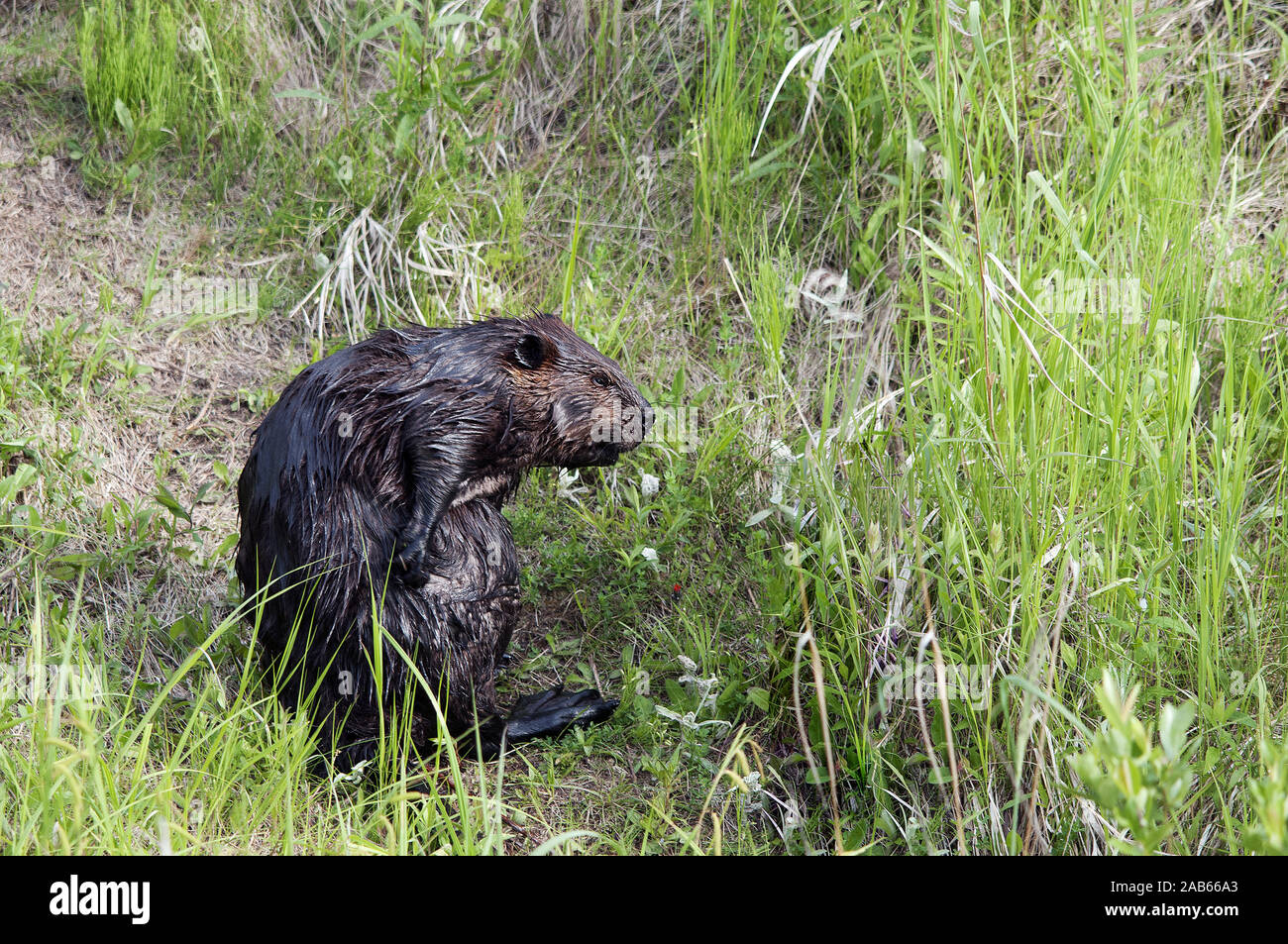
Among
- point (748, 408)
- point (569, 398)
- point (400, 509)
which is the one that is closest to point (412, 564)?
point (400, 509)

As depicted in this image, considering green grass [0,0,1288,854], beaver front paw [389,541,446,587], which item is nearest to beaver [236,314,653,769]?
beaver front paw [389,541,446,587]

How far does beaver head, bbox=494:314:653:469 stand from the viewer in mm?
2775

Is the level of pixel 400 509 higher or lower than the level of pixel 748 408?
lower

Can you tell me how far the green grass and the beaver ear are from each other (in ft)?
2.46

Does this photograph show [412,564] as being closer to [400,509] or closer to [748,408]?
[400,509]

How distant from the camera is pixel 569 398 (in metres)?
2.82

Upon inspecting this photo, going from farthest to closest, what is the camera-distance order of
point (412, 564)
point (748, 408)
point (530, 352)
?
point (748, 408)
point (530, 352)
point (412, 564)

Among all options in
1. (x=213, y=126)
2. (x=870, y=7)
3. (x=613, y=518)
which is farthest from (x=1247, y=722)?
(x=213, y=126)

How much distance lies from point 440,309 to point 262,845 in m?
2.07

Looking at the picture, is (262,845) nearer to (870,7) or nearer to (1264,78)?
(870,7)

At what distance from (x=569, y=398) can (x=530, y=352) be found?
0.15m

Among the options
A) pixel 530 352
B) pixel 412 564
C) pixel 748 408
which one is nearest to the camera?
pixel 412 564

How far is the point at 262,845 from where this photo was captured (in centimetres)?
248

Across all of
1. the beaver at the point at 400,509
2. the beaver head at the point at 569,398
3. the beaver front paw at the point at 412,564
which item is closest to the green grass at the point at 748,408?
the beaver at the point at 400,509
